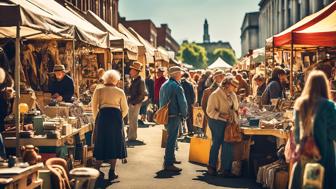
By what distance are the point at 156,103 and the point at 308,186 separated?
14873mm

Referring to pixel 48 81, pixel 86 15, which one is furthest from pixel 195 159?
pixel 86 15

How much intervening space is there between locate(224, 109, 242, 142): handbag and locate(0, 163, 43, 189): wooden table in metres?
4.41

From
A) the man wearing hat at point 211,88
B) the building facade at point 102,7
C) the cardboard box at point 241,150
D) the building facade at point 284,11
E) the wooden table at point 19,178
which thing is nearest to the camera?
the wooden table at point 19,178

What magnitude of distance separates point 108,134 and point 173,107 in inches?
68.5

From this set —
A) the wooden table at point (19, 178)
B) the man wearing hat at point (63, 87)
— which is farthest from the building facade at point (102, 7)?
the wooden table at point (19, 178)

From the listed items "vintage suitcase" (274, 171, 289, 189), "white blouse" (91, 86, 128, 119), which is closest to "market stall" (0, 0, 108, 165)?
"white blouse" (91, 86, 128, 119)

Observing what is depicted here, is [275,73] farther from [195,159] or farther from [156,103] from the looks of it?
[156,103]

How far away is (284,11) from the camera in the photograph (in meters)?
42.9

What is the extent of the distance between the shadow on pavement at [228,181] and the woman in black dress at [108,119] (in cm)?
171

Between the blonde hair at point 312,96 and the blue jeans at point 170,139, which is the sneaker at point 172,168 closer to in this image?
the blue jeans at point 170,139

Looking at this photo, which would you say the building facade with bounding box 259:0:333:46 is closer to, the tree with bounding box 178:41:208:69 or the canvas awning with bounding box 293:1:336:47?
the canvas awning with bounding box 293:1:336:47

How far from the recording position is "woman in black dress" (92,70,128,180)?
9.65m

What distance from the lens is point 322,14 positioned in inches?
489

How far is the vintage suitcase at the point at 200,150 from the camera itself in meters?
11.7
